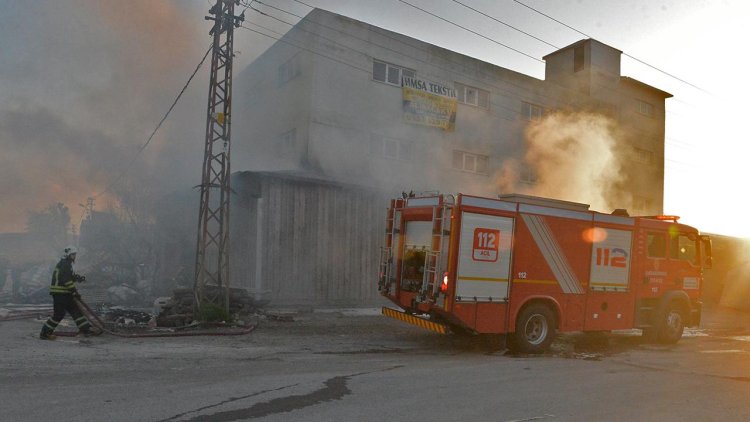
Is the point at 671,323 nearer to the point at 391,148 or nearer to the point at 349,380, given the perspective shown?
the point at 349,380

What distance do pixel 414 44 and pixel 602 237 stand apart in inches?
510

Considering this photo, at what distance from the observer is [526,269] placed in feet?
30.0

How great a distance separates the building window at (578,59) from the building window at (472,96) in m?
7.36

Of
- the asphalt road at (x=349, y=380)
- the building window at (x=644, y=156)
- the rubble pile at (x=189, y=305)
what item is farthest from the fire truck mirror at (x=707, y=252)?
the building window at (x=644, y=156)

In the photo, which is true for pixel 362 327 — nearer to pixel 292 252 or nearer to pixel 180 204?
pixel 292 252

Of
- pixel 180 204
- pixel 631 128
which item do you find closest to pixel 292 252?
pixel 180 204

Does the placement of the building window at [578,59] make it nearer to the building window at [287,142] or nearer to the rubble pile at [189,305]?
the building window at [287,142]

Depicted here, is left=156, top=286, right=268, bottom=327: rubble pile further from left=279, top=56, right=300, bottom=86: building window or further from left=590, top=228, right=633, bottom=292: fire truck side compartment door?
left=279, top=56, right=300, bottom=86: building window

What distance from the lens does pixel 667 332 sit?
11.1 metres

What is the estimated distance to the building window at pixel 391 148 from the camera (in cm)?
1952

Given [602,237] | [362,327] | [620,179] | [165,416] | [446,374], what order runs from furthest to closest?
[620,179] → [362,327] → [602,237] → [446,374] → [165,416]

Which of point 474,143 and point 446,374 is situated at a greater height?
point 474,143

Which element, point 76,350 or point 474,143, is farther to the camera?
point 474,143

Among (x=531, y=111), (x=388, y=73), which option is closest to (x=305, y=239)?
(x=388, y=73)
